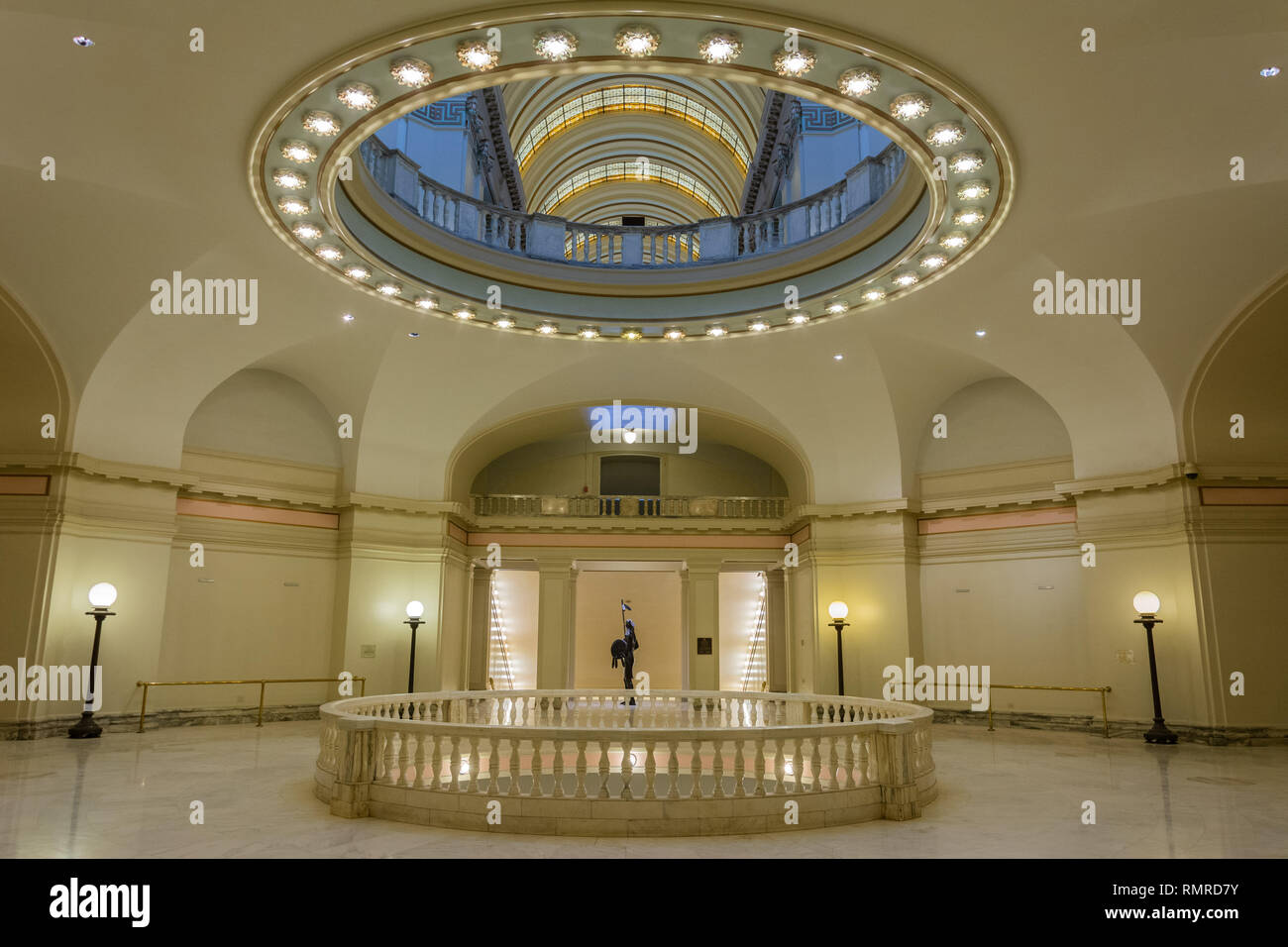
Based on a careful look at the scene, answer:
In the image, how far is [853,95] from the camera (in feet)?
24.2

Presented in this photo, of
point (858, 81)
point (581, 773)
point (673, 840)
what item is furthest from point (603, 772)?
point (858, 81)

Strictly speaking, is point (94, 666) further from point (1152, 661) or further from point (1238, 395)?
point (1238, 395)

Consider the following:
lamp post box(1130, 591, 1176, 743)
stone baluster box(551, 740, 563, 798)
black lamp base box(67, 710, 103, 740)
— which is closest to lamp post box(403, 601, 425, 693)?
black lamp base box(67, 710, 103, 740)

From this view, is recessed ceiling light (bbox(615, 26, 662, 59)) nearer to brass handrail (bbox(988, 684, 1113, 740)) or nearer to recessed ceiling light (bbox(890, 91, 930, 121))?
recessed ceiling light (bbox(890, 91, 930, 121))

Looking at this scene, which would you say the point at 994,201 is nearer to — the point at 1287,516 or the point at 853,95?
the point at 853,95

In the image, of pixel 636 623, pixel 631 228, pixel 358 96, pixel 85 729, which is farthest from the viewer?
pixel 636 623

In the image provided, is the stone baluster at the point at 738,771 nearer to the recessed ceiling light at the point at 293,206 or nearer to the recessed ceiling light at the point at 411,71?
the recessed ceiling light at the point at 411,71

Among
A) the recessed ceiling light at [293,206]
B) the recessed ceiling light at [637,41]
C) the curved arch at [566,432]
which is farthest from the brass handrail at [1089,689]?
the recessed ceiling light at [293,206]

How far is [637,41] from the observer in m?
6.65

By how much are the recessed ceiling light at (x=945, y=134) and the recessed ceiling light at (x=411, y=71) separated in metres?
4.60

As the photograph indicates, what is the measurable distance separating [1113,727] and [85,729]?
47.9ft

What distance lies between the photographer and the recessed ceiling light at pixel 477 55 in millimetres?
6738

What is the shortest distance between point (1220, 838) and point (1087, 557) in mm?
7785

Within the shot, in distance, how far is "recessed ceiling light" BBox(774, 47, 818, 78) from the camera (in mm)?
6789
